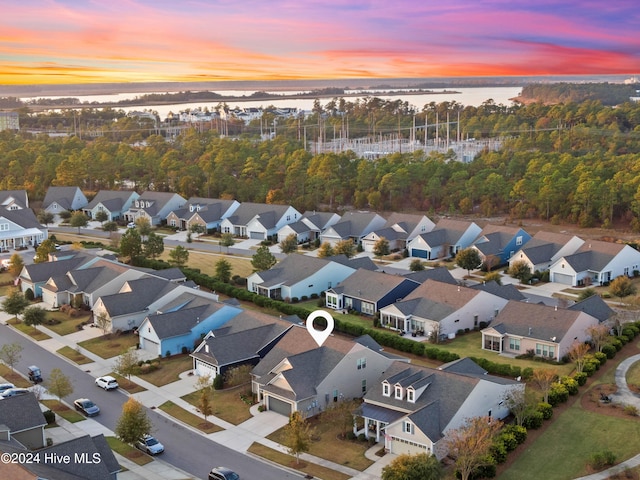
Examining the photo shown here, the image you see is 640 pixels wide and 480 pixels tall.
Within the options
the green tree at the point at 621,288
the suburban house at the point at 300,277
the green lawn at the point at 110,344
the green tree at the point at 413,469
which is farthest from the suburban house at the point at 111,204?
the green tree at the point at 413,469

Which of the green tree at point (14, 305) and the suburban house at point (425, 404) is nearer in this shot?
the suburban house at point (425, 404)

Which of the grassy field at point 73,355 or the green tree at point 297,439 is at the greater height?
the green tree at point 297,439

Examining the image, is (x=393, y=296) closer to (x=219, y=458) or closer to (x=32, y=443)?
(x=219, y=458)

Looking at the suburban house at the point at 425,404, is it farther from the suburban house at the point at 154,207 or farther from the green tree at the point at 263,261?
the suburban house at the point at 154,207

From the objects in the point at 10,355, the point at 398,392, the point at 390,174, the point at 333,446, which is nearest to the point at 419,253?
the point at 390,174

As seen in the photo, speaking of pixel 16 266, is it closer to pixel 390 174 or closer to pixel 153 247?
pixel 153 247

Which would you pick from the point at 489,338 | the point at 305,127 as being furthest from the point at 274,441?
the point at 305,127
